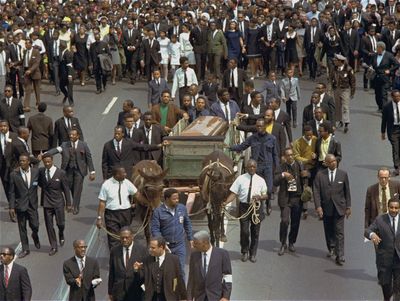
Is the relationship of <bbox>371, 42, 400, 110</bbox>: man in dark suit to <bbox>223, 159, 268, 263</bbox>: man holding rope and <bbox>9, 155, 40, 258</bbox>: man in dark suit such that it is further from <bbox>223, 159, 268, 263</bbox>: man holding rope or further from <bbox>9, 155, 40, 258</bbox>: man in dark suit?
<bbox>9, 155, 40, 258</bbox>: man in dark suit

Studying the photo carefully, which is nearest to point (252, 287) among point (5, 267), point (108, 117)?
point (5, 267)

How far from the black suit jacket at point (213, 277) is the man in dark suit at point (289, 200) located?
5133 mm

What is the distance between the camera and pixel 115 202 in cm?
1983

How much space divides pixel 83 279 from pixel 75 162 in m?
6.76

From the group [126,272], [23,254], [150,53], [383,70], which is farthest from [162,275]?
[150,53]

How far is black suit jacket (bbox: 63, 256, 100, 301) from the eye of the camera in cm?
1599

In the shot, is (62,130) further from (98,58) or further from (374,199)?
(98,58)

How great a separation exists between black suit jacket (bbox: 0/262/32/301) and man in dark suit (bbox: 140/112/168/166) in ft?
24.0

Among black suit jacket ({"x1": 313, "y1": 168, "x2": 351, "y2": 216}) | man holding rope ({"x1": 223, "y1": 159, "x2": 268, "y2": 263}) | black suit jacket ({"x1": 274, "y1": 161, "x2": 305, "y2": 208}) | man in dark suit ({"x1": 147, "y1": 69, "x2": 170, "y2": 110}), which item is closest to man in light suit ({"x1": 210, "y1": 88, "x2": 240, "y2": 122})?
man in dark suit ({"x1": 147, "y1": 69, "x2": 170, "y2": 110})

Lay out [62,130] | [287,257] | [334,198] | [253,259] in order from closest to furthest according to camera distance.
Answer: [334,198]
[253,259]
[287,257]
[62,130]

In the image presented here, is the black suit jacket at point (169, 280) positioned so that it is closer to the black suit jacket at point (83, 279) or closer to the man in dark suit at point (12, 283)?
the black suit jacket at point (83, 279)

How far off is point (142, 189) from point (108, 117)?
34.3ft

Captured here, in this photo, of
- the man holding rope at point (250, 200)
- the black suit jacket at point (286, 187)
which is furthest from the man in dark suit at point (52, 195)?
the black suit jacket at point (286, 187)

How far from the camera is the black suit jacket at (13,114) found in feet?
85.6
